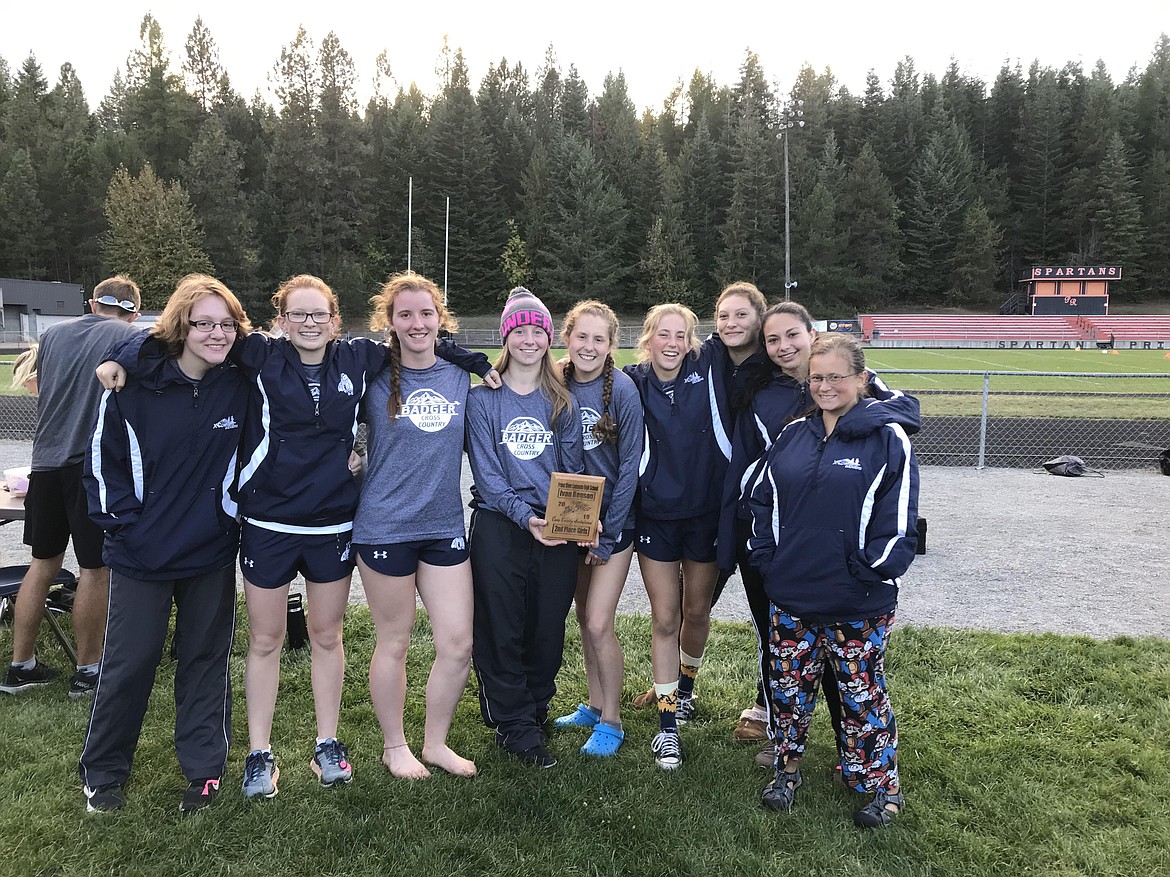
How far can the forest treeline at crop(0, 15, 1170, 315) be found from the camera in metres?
54.3

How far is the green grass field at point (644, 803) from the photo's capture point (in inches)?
112

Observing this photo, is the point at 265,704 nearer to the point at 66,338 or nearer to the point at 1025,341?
the point at 66,338

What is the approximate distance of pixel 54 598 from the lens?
5.23 m

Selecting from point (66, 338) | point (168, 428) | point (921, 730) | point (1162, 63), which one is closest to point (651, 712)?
point (921, 730)

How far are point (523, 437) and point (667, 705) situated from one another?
1.43 meters

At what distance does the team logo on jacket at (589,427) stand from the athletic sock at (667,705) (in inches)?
47.3

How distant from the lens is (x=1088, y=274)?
54.1 m

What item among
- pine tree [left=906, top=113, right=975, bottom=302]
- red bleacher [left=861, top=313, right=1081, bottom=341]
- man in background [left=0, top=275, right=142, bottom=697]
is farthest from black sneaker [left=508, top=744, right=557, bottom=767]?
pine tree [left=906, top=113, right=975, bottom=302]

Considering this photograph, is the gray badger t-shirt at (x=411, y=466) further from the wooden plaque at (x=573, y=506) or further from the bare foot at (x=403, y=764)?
the bare foot at (x=403, y=764)

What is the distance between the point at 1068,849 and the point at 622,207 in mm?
59728

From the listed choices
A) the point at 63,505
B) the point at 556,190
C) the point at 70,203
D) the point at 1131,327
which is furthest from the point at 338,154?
the point at 63,505

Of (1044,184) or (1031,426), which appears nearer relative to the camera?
(1031,426)

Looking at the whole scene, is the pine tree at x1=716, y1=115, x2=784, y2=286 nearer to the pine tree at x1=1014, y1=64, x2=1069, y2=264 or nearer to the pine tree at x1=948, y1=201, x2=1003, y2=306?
the pine tree at x1=948, y1=201, x2=1003, y2=306

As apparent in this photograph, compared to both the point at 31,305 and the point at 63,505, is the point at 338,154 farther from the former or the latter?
the point at 63,505
